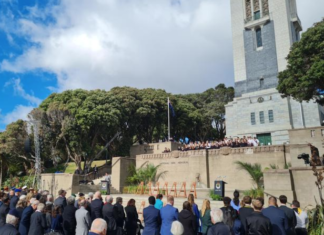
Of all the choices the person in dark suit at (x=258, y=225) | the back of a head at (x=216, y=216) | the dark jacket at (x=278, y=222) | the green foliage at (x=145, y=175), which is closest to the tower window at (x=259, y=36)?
the green foliage at (x=145, y=175)

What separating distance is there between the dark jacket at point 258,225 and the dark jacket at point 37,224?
479cm

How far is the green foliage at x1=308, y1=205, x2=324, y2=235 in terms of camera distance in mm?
7377

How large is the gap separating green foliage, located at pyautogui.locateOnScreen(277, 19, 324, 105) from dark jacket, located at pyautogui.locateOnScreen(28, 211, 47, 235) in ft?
59.4

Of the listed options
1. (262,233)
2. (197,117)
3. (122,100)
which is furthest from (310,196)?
(197,117)

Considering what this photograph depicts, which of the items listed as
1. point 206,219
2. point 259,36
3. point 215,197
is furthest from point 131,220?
point 259,36

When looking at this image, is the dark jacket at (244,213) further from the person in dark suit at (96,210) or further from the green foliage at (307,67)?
the green foliage at (307,67)

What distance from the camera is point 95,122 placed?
28.8 metres

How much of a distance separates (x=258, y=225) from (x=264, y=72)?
30100 millimetres

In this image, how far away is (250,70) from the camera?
1304 inches

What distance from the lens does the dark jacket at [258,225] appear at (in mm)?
5008

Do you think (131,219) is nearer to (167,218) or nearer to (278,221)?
(167,218)

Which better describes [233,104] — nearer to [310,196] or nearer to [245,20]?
[245,20]

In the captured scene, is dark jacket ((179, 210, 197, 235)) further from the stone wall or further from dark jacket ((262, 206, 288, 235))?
the stone wall

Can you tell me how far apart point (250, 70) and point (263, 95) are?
386cm
